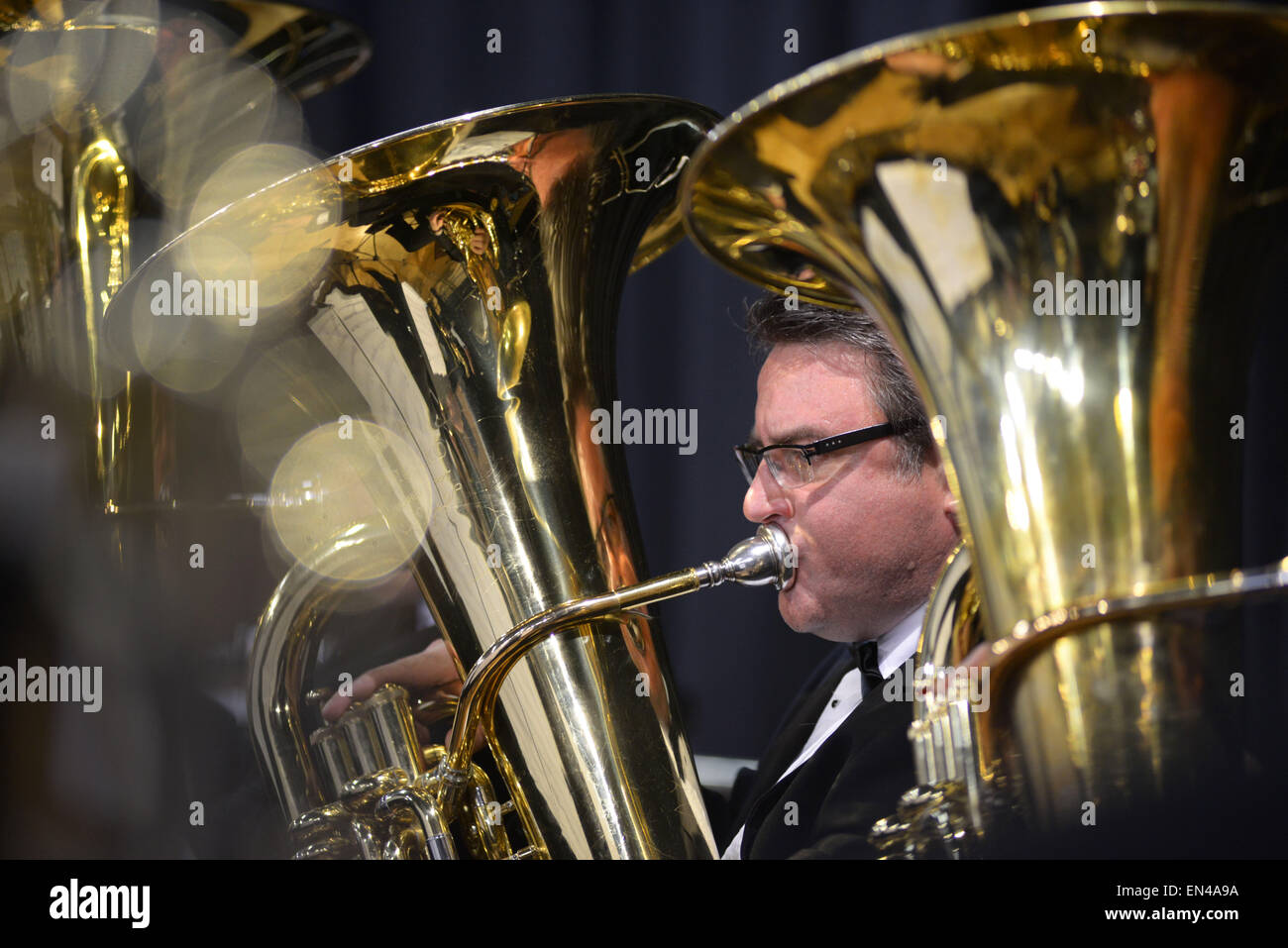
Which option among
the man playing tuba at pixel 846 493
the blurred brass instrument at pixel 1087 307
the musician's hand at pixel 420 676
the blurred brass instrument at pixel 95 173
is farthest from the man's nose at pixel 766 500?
the blurred brass instrument at pixel 95 173

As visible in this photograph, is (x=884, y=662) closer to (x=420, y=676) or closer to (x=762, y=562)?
(x=762, y=562)

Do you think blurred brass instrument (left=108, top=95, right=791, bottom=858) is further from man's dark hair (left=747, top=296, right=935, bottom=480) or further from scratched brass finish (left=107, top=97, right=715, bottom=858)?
man's dark hair (left=747, top=296, right=935, bottom=480)

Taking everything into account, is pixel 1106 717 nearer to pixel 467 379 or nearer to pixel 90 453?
pixel 467 379

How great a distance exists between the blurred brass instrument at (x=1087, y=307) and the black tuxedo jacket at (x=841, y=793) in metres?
0.35

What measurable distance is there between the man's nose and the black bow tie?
193 millimetres

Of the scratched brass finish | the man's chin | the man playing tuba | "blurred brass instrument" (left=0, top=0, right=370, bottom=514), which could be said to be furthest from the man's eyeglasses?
"blurred brass instrument" (left=0, top=0, right=370, bottom=514)

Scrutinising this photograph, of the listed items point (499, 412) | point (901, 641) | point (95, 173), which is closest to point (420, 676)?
point (499, 412)

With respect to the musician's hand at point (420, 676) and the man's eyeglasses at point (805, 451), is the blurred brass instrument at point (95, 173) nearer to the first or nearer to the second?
the musician's hand at point (420, 676)

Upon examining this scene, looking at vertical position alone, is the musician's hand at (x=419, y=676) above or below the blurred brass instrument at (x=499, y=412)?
below

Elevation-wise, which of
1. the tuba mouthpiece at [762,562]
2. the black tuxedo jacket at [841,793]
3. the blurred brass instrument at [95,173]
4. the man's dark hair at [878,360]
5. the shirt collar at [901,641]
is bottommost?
the black tuxedo jacket at [841,793]

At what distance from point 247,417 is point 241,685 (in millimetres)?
449

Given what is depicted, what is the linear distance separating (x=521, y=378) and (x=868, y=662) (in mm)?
543

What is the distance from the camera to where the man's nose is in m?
1.17

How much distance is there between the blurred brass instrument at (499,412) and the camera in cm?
93
